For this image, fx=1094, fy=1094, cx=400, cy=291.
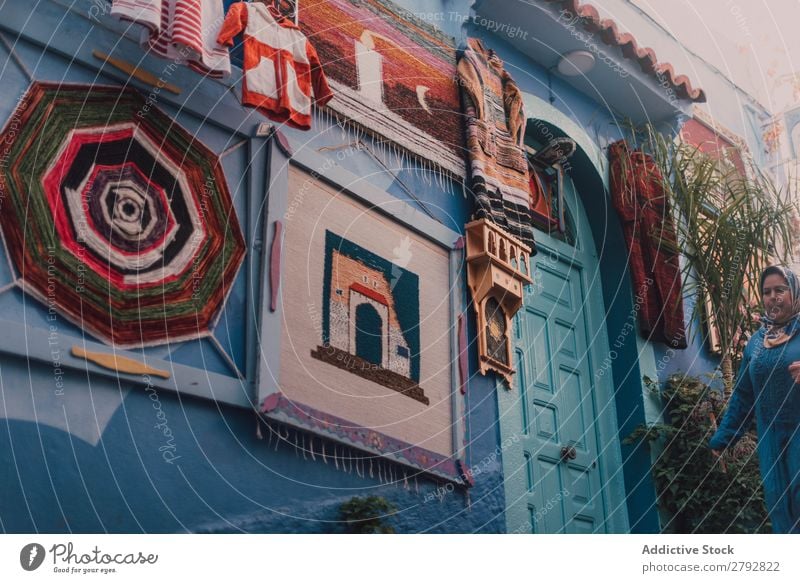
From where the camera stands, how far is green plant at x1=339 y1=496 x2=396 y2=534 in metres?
4.29

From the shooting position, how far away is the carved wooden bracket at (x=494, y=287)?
17.5ft

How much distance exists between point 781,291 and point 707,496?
116cm

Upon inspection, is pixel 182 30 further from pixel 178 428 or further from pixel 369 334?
pixel 369 334

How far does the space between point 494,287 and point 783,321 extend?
1.43 m

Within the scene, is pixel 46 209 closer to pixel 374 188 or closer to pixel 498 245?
pixel 374 188

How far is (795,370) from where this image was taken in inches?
204

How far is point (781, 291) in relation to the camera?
5.44m

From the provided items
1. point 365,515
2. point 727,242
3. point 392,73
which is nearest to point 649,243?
point 727,242

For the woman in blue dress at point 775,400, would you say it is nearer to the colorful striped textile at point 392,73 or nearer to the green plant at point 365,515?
the colorful striped textile at point 392,73

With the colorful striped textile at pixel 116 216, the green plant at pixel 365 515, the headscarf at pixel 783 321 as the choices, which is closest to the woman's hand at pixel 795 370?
the headscarf at pixel 783 321

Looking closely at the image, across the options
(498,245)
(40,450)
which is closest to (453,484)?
(498,245)

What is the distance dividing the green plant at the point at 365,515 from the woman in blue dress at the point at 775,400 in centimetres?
196
